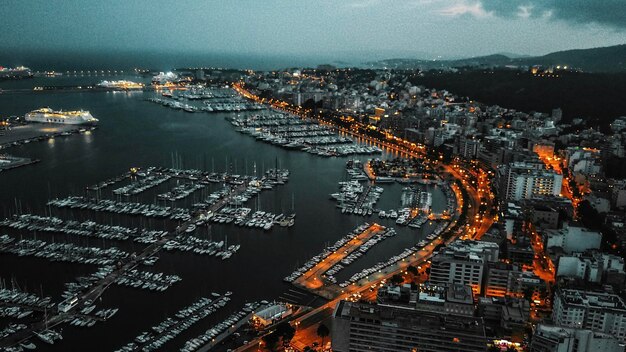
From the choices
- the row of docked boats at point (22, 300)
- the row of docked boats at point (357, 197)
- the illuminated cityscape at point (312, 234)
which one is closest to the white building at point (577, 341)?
the illuminated cityscape at point (312, 234)

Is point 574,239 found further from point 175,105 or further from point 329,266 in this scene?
point 175,105

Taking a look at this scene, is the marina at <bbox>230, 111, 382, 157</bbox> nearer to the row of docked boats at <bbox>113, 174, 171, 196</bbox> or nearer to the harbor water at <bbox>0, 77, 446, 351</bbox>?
the harbor water at <bbox>0, 77, 446, 351</bbox>

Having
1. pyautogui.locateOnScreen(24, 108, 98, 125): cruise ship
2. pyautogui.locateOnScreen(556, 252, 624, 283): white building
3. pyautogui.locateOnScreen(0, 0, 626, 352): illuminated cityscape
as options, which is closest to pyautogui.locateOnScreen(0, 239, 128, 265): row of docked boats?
pyautogui.locateOnScreen(0, 0, 626, 352): illuminated cityscape

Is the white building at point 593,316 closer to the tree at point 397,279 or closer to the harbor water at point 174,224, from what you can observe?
the tree at point 397,279

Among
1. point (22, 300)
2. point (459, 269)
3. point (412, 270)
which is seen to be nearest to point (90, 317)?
point (22, 300)

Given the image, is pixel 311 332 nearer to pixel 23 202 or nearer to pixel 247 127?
pixel 23 202

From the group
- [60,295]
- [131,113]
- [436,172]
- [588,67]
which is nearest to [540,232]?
[436,172]
